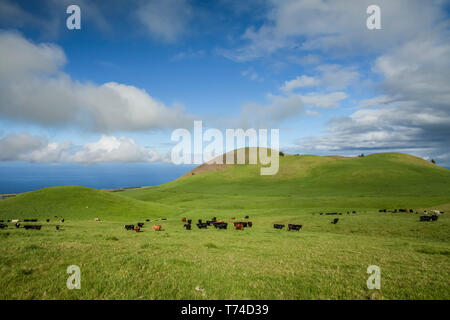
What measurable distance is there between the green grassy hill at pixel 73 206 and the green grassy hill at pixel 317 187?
2330 centimetres

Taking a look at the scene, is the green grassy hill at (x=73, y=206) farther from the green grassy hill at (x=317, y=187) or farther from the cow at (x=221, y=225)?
the cow at (x=221, y=225)

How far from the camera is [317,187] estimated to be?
10638 centimetres

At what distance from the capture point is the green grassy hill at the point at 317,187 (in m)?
70.0

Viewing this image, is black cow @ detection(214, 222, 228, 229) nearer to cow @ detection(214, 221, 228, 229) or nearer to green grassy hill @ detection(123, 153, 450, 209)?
cow @ detection(214, 221, 228, 229)

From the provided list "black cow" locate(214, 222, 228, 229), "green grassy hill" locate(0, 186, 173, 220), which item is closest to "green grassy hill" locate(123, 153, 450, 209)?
"green grassy hill" locate(0, 186, 173, 220)

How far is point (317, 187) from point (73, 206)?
Result: 93.5 m

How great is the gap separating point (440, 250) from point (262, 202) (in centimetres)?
6152

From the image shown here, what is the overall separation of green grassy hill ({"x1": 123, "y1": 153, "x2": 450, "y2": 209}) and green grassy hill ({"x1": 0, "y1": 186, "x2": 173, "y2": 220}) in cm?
2330

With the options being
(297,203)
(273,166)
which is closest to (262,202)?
(297,203)

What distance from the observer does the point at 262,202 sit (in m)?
78.8

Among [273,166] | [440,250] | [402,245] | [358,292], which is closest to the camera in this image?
[358,292]

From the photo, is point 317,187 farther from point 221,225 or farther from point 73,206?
point 73,206

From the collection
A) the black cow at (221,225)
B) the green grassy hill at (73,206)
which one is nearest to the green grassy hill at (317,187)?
the green grassy hill at (73,206)
